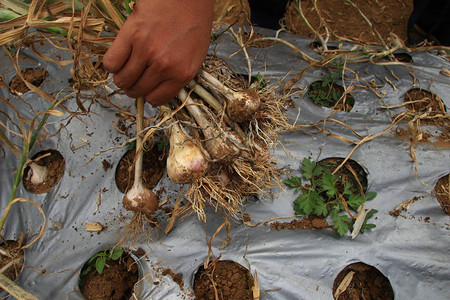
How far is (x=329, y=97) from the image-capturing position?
1.59 meters

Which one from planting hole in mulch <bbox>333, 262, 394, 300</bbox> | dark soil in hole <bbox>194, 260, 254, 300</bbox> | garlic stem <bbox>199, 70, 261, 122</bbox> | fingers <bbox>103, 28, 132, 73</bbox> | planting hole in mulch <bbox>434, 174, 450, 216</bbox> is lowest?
planting hole in mulch <bbox>333, 262, 394, 300</bbox>

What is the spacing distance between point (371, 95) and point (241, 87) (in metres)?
0.78

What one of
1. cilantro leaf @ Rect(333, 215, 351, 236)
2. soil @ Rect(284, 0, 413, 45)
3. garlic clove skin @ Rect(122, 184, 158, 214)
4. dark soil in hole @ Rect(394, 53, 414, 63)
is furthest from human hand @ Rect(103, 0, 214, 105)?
soil @ Rect(284, 0, 413, 45)

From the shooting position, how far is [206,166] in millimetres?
1072

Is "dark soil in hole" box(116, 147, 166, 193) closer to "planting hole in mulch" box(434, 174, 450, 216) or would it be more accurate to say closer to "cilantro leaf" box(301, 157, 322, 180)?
"cilantro leaf" box(301, 157, 322, 180)

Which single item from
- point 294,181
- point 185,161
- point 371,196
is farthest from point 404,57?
point 185,161

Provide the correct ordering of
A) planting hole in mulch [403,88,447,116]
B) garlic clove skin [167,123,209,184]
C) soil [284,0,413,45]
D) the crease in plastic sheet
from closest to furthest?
garlic clove skin [167,123,209,184] < the crease in plastic sheet < planting hole in mulch [403,88,447,116] < soil [284,0,413,45]

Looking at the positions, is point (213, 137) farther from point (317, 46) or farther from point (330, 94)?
point (317, 46)

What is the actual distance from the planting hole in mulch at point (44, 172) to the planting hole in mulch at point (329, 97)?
4.19 feet

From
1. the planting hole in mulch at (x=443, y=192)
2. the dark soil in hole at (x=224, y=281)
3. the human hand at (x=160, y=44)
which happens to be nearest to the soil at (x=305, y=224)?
the dark soil in hole at (x=224, y=281)

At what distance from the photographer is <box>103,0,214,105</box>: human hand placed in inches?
33.6

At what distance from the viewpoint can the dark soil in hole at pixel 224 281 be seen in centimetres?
113

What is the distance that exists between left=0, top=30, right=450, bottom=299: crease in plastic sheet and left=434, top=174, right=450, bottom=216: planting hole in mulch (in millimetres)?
25

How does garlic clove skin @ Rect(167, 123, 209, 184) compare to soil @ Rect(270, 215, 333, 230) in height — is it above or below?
above
